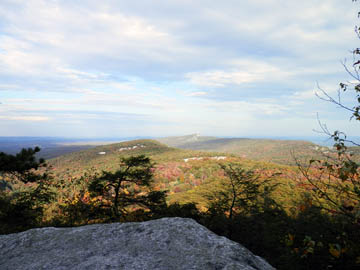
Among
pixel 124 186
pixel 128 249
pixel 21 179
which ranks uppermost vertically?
pixel 128 249

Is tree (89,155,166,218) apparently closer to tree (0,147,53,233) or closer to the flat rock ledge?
tree (0,147,53,233)

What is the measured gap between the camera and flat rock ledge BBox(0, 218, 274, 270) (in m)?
3.69

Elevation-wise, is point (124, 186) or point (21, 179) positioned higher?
point (21, 179)

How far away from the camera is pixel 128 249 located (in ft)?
13.6

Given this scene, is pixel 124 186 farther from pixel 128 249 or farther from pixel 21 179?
pixel 128 249

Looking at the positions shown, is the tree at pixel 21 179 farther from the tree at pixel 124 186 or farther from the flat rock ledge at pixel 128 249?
the flat rock ledge at pixel 128 249

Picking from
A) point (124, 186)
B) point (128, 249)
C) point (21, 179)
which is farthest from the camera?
point (124, 186)

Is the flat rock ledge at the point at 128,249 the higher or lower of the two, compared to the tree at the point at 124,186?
higher

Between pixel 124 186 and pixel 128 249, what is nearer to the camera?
pixel 128 249

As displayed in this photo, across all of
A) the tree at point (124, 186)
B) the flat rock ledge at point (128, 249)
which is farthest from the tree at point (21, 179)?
the flat rock ledge at point (128, 249)

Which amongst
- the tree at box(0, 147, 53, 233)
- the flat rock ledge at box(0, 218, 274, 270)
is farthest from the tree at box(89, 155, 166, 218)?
the flat rock ledge at box(0, 218, 274, 270)

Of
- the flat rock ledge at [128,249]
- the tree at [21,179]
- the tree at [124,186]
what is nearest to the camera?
the flat rock ledge at [128,249]

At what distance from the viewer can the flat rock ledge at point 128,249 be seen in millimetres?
3691

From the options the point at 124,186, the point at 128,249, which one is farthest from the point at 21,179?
the point at 128,249
